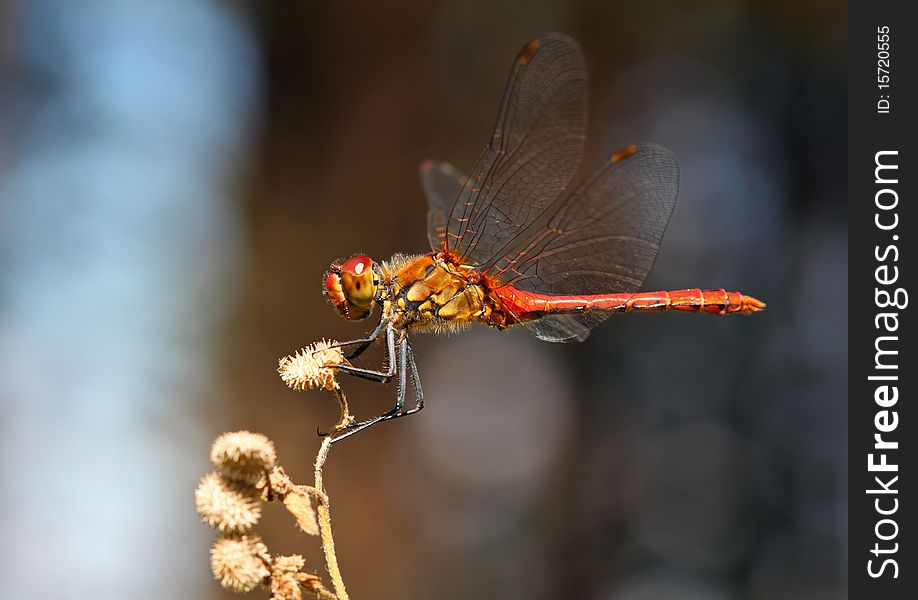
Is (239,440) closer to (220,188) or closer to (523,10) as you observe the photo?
(220,188)

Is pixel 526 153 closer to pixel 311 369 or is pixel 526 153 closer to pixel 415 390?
pixel 415 390

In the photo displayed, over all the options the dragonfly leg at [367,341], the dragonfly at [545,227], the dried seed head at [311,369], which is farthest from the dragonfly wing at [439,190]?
the dried seed head at [311,369]

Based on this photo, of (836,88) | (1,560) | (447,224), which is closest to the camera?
(447,224)

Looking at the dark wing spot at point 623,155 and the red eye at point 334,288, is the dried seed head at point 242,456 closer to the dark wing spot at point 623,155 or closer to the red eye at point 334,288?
the red eye at point 334,288

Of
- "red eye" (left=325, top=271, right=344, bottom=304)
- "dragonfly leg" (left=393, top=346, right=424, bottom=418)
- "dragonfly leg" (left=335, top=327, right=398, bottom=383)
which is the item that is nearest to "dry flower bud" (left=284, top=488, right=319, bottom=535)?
"dragonfly leg" (left=335, top=327, right=398, bottom=383)

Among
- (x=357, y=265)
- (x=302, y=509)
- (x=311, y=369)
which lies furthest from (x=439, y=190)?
(x=302, y=509)

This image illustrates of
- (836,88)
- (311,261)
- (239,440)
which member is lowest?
(239,440)

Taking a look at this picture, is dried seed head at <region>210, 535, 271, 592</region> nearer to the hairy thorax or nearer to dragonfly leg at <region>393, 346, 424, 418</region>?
dragonfly leg at <region>393, 346, 424, 418</region>

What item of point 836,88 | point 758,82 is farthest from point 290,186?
point 836,88
